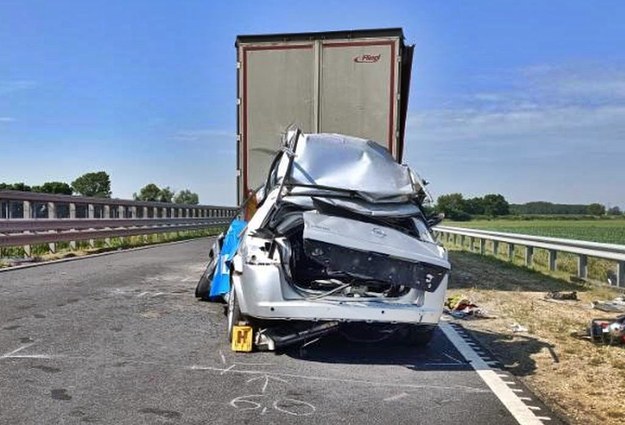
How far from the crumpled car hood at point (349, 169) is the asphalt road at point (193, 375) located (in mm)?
1540

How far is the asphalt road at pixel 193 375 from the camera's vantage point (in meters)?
4.18

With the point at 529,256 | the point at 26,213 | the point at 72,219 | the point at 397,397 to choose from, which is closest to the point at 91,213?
the point at 72,219

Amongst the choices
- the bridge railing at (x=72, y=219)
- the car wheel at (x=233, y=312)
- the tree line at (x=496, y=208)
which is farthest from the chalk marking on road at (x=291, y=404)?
the tree line at (x=496, y=208)

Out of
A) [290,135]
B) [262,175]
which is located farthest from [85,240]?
[290,135]

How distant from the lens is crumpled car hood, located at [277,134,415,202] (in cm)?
614

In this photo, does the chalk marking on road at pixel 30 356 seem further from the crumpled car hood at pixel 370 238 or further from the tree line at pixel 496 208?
the tree line at pixel 496 208

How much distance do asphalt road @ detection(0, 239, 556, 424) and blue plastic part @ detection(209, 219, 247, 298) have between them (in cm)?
33

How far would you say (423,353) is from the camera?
619 centimetres

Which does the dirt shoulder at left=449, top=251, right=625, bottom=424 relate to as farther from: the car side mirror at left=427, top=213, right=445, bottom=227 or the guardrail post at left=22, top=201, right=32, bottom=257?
the guardrail post at left=22, top=201, right=32, bottom=257

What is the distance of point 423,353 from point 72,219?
37.5ft

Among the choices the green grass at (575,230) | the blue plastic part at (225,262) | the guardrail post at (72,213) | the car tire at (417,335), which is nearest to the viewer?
the car tire at (417,335)

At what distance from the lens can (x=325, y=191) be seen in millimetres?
6062

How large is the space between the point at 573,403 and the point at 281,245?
255 cm

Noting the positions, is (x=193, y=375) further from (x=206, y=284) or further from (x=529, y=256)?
(x=529, y=256)
